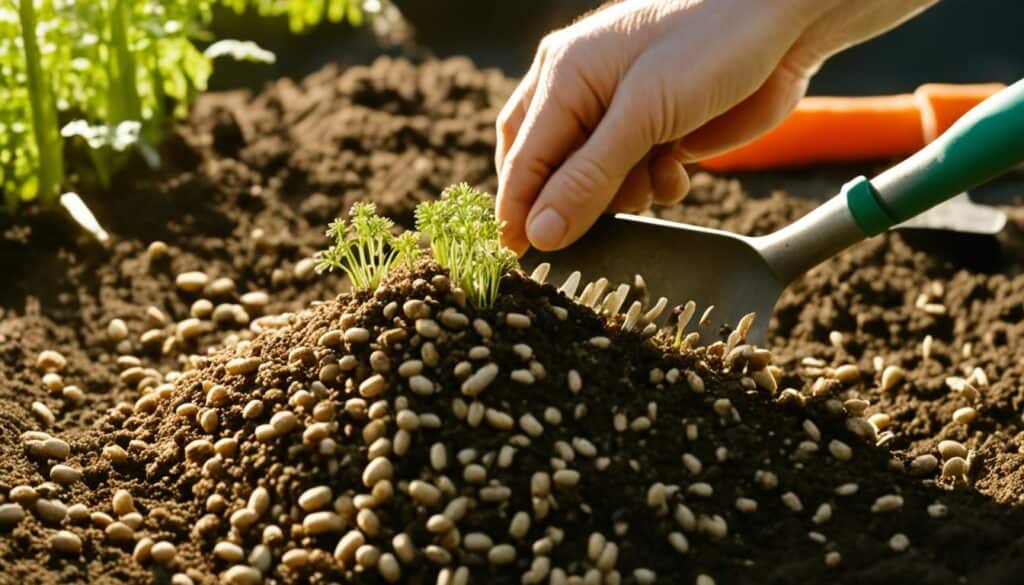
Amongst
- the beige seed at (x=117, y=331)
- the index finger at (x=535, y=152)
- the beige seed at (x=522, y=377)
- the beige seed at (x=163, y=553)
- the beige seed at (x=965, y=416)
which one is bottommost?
the beige seed at (x=163, y=553)

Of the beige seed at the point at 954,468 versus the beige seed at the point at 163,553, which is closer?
the beige seed at the point at 163,553

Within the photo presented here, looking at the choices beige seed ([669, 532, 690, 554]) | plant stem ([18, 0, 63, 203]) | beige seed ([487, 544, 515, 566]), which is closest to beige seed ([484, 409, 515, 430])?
beige seed ([487, 544, 515, 566])

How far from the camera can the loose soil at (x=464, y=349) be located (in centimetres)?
232

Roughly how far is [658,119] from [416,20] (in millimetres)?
2855

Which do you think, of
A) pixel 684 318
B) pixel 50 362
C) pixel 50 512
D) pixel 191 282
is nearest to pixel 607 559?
pixel 684 318

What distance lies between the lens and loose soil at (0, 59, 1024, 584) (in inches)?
91.4

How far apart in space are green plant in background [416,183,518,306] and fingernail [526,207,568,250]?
171 mm

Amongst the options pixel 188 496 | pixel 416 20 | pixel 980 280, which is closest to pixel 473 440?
pixel 188 496

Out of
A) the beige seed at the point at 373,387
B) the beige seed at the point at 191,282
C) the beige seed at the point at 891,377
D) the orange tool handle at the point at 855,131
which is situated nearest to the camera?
the beige seed at the point at 373,387

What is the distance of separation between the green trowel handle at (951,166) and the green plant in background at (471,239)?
0.81 metres

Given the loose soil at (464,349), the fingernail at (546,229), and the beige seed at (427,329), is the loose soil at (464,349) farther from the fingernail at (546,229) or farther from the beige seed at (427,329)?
the fingernail at (546,229)

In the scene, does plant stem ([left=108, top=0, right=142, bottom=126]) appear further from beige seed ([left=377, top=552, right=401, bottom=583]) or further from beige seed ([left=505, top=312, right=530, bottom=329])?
beige seed ([left=377, top=552, right=401, bottom=583])

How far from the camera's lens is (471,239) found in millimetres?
2543

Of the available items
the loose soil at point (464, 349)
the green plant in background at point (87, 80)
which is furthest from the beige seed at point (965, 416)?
the green plant in background at point (87, 80)
